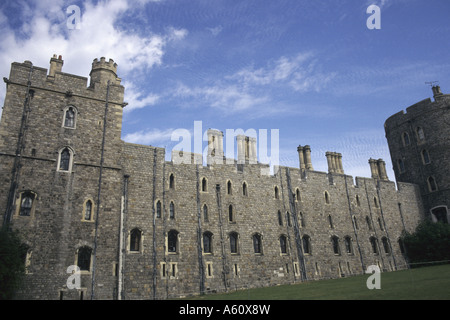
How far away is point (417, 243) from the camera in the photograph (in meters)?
34.7

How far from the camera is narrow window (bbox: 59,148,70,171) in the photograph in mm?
20328

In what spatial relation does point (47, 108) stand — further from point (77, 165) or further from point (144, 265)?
point (144, 265)

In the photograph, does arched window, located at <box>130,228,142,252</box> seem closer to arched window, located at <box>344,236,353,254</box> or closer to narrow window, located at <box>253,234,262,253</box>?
narrow window, located at <box>253,234,262,253</box>

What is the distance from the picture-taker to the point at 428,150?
3741cm

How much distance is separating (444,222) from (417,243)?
4.45 meters

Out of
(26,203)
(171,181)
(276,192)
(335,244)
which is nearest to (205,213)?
(171,181)

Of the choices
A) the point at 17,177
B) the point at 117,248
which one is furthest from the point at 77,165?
the point at 117,248

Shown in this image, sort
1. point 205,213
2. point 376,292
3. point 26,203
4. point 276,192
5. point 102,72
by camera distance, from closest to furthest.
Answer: point 376,292
point 26,203
point 102,72
point 205,213
point 276,192

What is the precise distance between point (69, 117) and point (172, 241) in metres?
10.5

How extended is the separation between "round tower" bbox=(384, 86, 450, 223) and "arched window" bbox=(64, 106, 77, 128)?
35364 millimetres

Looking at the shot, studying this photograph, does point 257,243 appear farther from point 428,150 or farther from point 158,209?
point 428,150

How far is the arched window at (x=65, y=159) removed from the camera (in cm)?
2032

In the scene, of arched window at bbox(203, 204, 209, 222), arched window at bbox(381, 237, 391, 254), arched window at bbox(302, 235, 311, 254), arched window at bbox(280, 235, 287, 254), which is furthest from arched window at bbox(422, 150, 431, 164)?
arched window at bbox(203, 204, 209, 222)
